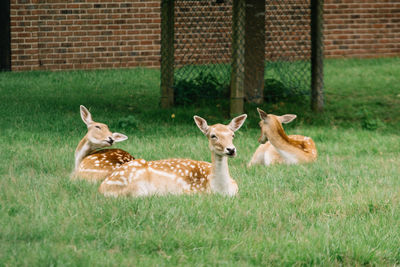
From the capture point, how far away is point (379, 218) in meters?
4.97

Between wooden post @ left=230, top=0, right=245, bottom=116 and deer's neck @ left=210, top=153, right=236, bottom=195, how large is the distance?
4270 millimetres

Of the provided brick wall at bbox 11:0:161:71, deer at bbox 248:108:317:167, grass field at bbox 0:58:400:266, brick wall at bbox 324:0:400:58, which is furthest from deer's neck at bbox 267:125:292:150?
→ brick wall at bbox 324:0:400:58

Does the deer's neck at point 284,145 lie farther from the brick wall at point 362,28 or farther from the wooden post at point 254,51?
the brick wall at point 362,28

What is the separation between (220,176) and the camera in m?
5.45

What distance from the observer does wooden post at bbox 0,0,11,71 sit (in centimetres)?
1435

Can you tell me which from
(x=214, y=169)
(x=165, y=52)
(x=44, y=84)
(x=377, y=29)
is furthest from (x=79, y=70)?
(x=214, y=169)

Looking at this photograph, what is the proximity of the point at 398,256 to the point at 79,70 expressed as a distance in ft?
36.7

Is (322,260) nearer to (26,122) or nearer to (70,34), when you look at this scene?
(26,122)

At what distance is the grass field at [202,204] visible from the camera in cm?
422

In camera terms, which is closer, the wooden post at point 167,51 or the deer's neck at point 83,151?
the deer's neck at point 83,151

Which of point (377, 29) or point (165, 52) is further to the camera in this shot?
point (377, 29)

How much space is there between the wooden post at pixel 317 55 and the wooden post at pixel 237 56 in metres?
1.43

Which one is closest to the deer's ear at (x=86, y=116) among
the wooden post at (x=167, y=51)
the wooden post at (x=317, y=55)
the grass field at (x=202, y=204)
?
the grass field at (x=202, y=204)

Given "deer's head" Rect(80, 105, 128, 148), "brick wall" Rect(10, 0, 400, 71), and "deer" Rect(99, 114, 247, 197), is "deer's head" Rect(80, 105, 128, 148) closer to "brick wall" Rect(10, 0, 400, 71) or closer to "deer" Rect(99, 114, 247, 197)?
"deer" Rect(99, 114, 247, 197)
